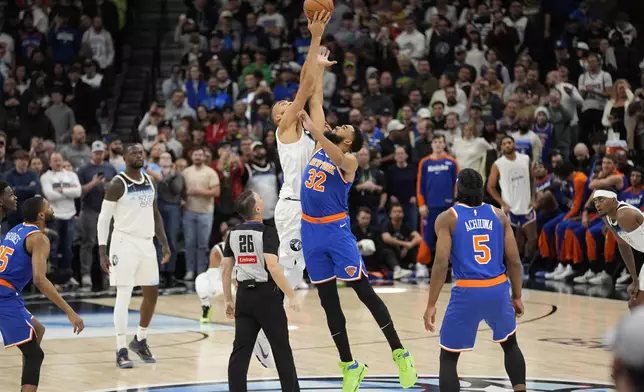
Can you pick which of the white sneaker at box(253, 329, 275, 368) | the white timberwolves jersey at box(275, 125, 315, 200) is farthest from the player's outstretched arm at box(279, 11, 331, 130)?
the white sneaker at box(253, 329, 275, 368)

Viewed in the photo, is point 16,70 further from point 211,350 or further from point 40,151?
point 211,350

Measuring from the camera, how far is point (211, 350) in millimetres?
9922

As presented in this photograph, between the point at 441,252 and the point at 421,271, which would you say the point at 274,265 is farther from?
the point at 421,271

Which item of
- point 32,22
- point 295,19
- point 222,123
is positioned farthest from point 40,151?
point 295,19

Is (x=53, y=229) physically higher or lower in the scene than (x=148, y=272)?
lower

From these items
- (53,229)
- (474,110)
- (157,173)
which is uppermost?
(474,110)

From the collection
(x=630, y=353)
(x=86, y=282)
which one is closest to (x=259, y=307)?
(x=630, y=353)

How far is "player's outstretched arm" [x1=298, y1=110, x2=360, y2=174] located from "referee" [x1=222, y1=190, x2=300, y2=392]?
33.8 inches

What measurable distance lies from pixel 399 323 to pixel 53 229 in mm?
5853

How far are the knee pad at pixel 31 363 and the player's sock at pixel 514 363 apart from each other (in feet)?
9.50

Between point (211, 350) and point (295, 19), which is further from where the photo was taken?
point (295, 19)

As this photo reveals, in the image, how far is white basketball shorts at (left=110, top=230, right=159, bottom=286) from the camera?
9.12 m

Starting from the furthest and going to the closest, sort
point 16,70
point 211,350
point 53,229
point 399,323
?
point 16,70 → point 53,229 → point 399,323 → point 211,350

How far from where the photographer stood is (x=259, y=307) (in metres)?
6.61
